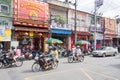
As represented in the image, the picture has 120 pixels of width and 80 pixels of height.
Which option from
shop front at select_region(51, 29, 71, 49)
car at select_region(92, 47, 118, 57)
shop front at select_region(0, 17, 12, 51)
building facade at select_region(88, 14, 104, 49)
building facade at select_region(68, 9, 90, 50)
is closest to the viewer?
shop front at select_region(0, 17, 12, 51)

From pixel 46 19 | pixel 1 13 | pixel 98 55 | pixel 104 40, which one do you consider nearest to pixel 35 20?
pixel 46 19

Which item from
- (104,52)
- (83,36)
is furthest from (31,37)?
(83,36)

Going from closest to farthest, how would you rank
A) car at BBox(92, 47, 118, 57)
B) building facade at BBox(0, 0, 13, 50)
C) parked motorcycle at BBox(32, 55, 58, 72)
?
1. parked motorcycle at BBox(32, 55, 58, 72)
2. building facade at BBox(0, 0, 13, 50)
3. car at BBox(92, 47, 118, 57)

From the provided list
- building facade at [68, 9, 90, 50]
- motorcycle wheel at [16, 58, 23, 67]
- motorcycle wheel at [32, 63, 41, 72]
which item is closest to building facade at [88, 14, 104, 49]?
building facade at [68, 9, 90, 50]

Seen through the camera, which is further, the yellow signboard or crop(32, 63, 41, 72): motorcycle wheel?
the yellow signboard

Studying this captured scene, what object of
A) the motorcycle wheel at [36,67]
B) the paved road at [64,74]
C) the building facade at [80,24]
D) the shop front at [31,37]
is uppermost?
the building facade at [80,24]

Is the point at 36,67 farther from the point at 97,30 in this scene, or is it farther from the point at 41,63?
the point at 97,30

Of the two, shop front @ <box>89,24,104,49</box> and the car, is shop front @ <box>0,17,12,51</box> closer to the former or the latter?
the car

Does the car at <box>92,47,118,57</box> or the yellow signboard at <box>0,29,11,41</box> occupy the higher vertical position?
the yellow signboard at <box>0,29,11,41</box>

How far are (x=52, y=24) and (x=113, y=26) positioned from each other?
62.9 feet

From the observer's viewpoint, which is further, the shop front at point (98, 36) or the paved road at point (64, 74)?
the shop front at point (98, 36)

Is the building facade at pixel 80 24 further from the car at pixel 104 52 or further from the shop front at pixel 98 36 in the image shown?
the car at pixel 104 52

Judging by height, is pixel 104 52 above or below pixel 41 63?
below

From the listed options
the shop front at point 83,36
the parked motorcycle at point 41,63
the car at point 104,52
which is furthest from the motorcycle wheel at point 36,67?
the shop front at point 83,36
